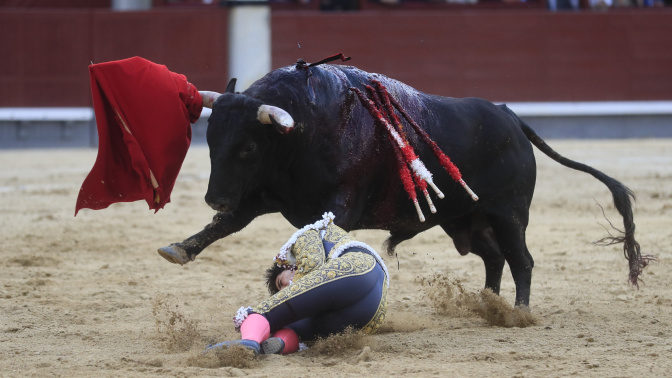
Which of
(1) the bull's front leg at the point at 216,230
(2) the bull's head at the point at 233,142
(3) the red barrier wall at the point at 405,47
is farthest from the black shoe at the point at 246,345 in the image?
(3) the red barrier wall at the point at 405,47

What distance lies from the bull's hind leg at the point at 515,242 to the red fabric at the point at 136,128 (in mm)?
1252

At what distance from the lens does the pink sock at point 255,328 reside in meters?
2.80

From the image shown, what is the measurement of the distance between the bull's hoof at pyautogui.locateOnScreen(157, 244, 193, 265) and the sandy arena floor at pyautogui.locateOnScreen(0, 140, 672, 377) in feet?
0.67

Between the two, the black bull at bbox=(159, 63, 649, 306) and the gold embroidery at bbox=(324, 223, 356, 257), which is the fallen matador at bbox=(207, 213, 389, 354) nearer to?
the gold embroidery at bbox=(324, 223, 356, 257)

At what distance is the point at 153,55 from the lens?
11.3 metres

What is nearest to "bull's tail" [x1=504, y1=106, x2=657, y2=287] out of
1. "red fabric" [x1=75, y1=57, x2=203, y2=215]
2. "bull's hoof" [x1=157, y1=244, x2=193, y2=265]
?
"red fabric" [x1=75, y1=57, x2=203, y2=215]

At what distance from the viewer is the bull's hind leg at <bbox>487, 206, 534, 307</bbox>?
376 cm

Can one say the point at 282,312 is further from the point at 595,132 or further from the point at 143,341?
the point at 595,132

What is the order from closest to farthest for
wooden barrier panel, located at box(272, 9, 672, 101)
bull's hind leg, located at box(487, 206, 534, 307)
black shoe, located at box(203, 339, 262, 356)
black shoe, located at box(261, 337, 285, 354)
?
1. black shoe, located at box(203, 339, 262, 356)
2. black shoe, located at box(261, 337, 285, 354)
3. bull's hind leg, located at box(487, 206, 534, 307)
4. wooden barrier panel, located at box(272, 9, 672, 101)

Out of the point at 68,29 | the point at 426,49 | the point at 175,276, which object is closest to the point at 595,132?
the point at 426,49

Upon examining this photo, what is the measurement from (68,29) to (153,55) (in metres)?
1.04

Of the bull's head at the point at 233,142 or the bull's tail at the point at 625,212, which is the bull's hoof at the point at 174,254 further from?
the bull's tail at the point at 625,212

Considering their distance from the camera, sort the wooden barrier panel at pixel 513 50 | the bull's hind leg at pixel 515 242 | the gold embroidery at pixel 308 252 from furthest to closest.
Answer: the wooden barrier panel at pixel 513 50
the bull's hind leg at pixel 515 242
the gold embroidery at pixel 308 252

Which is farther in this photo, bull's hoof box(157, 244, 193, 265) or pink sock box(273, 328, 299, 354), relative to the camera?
bull's hoof box(157, 244, 193, 265)
